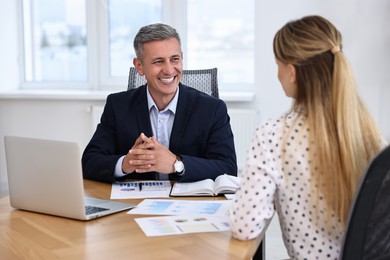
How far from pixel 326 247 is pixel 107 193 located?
33.9 inches

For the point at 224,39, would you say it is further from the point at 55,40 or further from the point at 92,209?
the point at 92,209

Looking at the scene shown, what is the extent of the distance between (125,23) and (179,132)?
2600mm

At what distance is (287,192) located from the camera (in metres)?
1.50

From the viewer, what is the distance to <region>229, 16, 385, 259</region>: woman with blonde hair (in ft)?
4.73

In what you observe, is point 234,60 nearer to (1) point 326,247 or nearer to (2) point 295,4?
(2) point 295,4

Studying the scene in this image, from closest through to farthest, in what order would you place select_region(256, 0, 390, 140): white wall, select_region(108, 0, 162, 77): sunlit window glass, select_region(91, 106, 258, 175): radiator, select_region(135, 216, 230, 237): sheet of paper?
select_region(135, 216, 230, 237): sheet of paper
select_region(256, 0, 390, 140): white wall
select_region(91, 106, 258, 175): radiator
select_region(108, 0, 162, 77): sunlit window glass

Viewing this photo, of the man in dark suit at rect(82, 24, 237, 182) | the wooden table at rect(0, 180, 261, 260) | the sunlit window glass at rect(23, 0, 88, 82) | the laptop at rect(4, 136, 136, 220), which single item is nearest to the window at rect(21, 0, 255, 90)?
the sunlit window glass at rect(23, 0, 88, 82)

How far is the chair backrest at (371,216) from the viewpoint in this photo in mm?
1255

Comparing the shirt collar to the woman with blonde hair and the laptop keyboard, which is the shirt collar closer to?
the laptop keyboard

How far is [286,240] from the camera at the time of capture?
5.16 feet

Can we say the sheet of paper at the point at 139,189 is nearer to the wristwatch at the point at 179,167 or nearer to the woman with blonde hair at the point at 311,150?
the wristwatch at the point at 179,167

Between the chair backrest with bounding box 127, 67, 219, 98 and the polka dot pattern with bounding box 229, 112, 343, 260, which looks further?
the chair backrest with bounding box 127, 67, 219, 98

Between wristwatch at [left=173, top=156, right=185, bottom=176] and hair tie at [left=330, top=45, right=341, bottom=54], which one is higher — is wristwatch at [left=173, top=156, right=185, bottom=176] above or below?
below

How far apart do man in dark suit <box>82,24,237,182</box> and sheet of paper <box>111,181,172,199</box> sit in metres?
0.13
